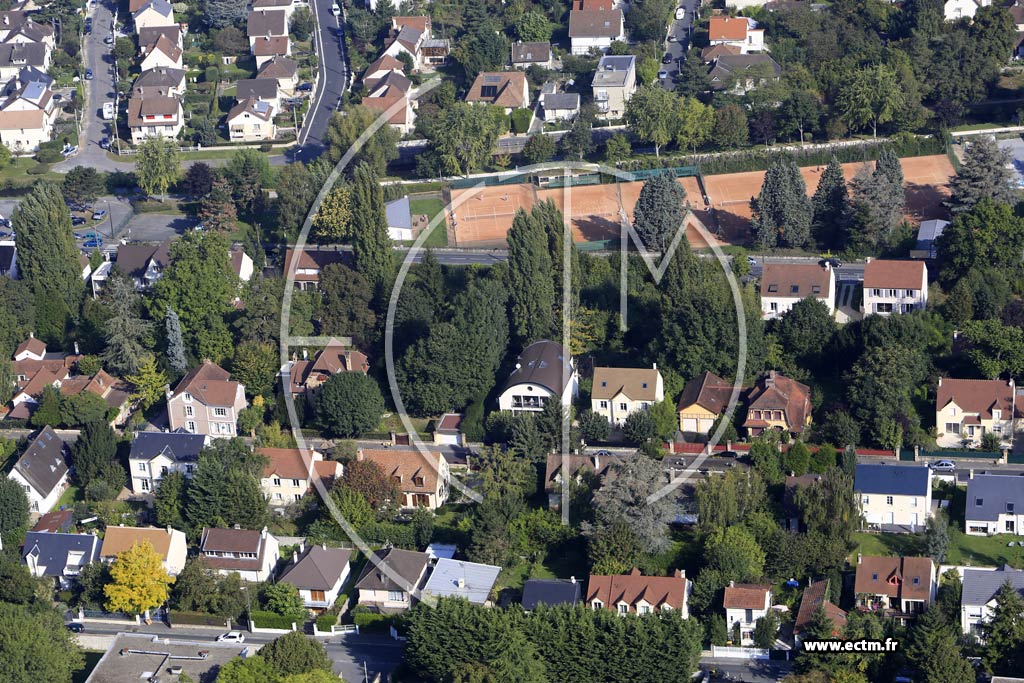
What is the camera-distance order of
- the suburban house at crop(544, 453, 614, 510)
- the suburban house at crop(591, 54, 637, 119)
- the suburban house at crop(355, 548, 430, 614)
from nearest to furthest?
the suburban house at crop(355, 548, 430, 614), the suburban house at crop(544, 453, 614, 510), the suburban house at crop(591, 54, 637, 119)

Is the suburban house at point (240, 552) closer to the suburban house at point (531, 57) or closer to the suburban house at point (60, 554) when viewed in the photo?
the suburban house at point (60, 554)

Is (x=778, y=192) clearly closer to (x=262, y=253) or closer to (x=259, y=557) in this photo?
(x=262, y=253)

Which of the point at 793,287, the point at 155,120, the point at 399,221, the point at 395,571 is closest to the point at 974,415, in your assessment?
the point at 793,287

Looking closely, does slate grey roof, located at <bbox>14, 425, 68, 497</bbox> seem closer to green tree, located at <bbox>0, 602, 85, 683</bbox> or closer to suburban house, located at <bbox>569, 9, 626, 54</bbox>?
green tree, located at <bbox>0, 602, 85, 683</bbox>

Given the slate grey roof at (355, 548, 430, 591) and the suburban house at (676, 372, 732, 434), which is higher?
the suburban house at (676, 372, 732, 434)

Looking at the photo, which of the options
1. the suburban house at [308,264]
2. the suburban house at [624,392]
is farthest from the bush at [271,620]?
the suburban house at [308,264]

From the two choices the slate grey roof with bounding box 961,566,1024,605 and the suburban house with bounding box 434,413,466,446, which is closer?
the slate grey roof with bounding box 961,566,1024,605

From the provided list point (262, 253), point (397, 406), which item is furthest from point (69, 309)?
point (397, 406)

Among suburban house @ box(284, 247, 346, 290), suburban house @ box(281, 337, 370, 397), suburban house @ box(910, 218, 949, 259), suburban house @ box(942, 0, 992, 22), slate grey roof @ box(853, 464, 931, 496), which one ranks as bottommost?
slate grey roof @ box(853, 464, 931, 496)

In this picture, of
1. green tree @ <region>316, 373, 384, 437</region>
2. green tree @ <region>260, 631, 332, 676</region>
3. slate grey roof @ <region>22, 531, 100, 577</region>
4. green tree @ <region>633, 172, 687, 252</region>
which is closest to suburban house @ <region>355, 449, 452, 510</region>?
green tree @ <region>316, 373, 384, 437</region>
